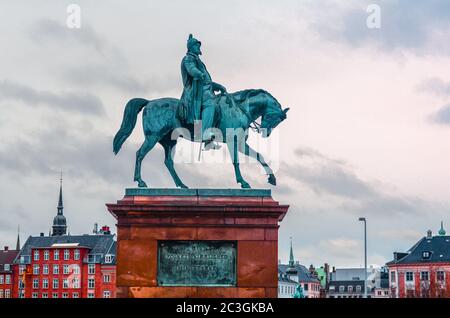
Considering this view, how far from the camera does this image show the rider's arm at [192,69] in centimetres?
3366

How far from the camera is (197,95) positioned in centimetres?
3369

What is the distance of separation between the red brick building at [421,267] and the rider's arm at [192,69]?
92978 millimetres

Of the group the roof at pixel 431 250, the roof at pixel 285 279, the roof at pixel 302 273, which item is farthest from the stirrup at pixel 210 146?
the roof at pixel 302 273

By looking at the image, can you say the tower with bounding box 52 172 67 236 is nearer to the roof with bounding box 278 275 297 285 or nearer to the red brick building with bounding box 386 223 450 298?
the roof with bounding box 278 275 297 285

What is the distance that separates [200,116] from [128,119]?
250 cm

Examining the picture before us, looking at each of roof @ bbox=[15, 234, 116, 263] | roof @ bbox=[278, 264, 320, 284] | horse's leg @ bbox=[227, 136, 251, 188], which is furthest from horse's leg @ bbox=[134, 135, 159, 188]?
roof @ bbox=[278, 264, 320, 284]

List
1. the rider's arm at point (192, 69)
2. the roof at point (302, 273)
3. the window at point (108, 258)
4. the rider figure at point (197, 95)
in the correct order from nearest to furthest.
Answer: the rider figure at point (197, 95)
the rider's arm at point (192, 69)
the window at point (108, 258)
the roof at point (302, 273)

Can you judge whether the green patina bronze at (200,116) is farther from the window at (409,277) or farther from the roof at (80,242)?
the roof at (80,242)

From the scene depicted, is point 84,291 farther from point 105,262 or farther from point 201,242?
point 201,242

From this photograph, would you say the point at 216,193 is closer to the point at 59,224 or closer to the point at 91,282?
the point at 91,282

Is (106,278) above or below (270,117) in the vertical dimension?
above

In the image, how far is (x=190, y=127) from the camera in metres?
33.9

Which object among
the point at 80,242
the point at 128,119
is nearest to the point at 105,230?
the point at 80,242
